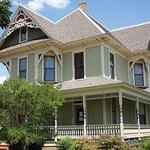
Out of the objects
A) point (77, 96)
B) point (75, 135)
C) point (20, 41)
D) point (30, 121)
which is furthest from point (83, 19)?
point (30, 121)

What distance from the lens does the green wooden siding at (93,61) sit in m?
22.7

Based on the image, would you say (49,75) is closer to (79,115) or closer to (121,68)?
(79,115)

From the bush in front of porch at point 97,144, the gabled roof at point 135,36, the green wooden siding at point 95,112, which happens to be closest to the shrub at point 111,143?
the bush in front of porch at point 97,144

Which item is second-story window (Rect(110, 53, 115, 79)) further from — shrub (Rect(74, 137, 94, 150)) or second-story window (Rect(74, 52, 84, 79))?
shrub (Rect(74, 137, 94, 150))

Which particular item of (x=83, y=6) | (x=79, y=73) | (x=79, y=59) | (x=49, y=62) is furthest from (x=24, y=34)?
(x=83, y=6)

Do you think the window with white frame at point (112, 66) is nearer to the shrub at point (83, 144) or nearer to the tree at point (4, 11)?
the shrub at point (83, 144)

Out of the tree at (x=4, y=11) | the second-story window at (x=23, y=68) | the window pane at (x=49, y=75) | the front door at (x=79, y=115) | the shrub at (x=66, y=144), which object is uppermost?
the tree at (x=4, y=11)

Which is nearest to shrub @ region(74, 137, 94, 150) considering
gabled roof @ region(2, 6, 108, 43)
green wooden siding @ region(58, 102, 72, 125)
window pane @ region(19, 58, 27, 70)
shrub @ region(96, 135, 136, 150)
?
shrub @ region(96, 135, 136, 150)

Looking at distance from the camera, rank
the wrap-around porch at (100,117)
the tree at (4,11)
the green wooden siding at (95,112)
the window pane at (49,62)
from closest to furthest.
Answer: the tree at (4,11)
the wrap-around porch at (100,117)
the green wooden siding at (95,112)
the window pane at (49,62)

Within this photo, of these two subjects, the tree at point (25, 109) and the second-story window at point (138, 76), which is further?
the second-story window at point (138, 76)

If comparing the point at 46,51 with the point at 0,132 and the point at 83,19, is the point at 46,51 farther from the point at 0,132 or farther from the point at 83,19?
the point at 0,132

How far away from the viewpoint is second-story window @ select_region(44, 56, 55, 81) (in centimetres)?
2388

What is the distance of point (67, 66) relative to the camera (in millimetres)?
24297

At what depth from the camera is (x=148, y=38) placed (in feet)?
90.6
